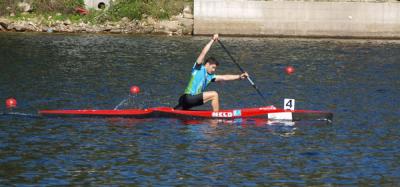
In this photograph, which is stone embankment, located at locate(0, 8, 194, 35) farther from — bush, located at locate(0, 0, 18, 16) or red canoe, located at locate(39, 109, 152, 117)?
red canoe, located at locate(39, 109, 152, 117)

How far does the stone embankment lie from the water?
65.4 feet

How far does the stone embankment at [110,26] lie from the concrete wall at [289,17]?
2.52 m

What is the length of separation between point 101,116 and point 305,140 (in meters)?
6.88

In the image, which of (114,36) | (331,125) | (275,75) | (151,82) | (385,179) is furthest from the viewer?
(114,36)

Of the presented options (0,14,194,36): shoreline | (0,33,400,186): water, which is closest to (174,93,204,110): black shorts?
(0,33,400,186): water

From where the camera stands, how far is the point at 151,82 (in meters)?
43.9

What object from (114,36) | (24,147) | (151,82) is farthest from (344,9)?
(24,147)

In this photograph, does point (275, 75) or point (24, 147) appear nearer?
point (24, 147)

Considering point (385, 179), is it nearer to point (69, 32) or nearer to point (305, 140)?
point (305, 140)

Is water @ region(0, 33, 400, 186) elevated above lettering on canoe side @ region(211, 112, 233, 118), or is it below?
below

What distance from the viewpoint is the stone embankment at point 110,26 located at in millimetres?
74562

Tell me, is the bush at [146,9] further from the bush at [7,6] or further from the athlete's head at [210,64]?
the athlete's head at [210,64]

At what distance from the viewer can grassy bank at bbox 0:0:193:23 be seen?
75938 millimetres

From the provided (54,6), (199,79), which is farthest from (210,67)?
(54,6)
